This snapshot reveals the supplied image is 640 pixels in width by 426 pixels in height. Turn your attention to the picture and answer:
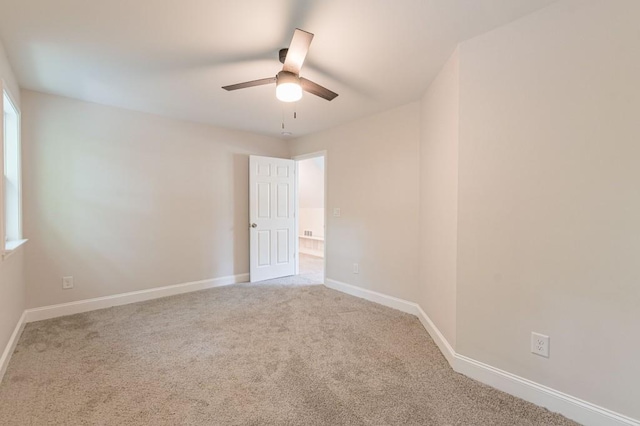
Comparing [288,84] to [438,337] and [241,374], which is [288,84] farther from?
[438,337]

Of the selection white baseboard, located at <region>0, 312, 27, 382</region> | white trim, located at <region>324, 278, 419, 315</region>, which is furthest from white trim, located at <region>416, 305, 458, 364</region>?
white baseboard, located at <region>0, 312, 27, 382</region>

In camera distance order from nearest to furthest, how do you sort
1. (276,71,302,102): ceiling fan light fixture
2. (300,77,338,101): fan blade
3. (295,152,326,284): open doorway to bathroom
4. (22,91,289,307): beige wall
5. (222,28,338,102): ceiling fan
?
(222,28,338,102): ceiling fan
(276,71,302,102): ceiling fan light fixture
(300,77,338,101): fan blade
(22,91,289,307): beige wall
(295,152,326,284): open doorway to bathroom

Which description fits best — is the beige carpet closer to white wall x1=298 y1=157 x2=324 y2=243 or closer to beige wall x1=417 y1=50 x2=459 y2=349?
beige wall x1=417 y1=50 x2=459 y2=349

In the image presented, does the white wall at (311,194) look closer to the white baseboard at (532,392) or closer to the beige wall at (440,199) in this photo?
the beige wall at (440,199)

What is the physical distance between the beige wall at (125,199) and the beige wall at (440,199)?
2755mm

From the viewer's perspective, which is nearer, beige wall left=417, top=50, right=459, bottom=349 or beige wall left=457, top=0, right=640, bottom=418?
beige wall left=457, top=0, right=640, bottom=418

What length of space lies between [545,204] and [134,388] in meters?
2.83

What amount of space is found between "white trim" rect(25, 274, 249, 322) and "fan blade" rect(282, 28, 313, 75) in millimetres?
3217

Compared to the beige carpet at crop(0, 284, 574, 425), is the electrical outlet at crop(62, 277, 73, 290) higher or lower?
higher

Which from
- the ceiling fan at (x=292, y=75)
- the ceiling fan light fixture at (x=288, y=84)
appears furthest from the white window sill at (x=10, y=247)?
the ceiling fan light fixture at (x=288, y=84)

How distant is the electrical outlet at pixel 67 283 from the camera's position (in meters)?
3.02

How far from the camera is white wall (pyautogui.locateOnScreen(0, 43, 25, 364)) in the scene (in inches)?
79.3

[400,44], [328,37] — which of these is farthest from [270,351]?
[400,44]

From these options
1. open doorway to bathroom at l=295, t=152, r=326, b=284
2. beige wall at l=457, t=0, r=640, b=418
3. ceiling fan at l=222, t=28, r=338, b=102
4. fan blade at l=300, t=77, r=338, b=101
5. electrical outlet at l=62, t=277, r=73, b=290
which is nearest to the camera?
beige wall at l=457, t=0, r=640, b=418
